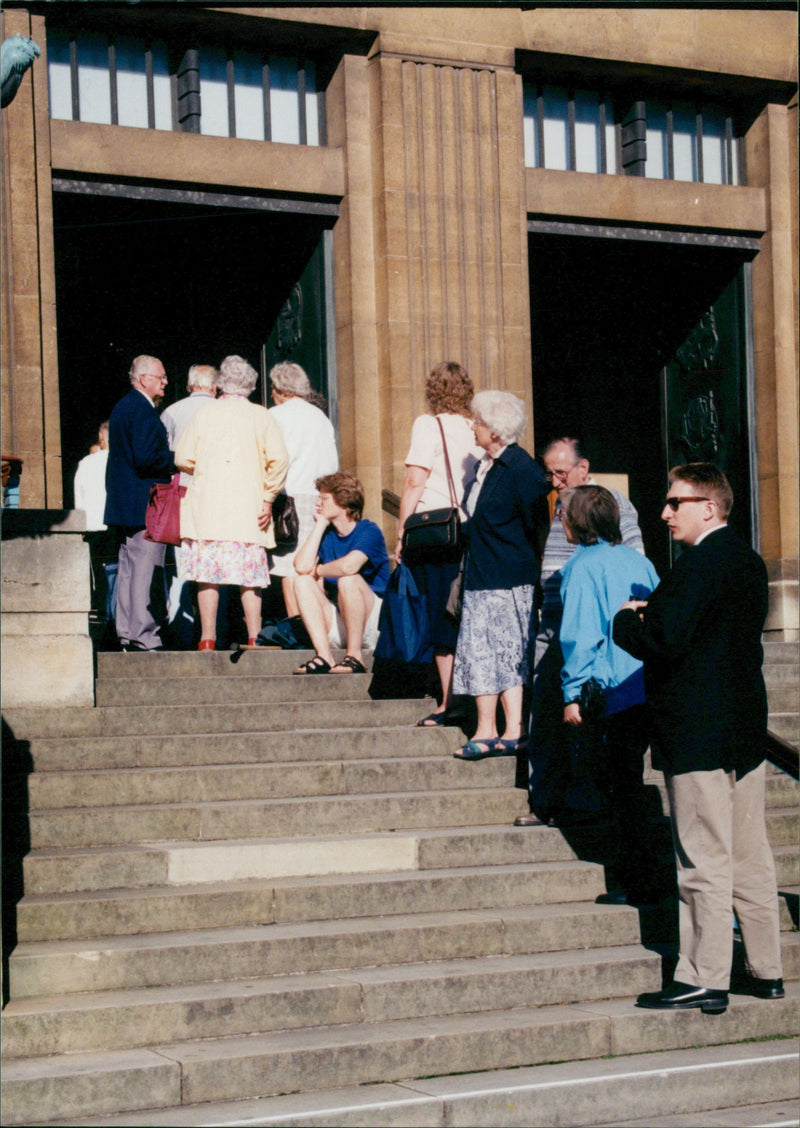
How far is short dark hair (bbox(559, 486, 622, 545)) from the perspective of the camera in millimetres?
7129

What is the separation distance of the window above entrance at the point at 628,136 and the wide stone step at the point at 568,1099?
8.50m

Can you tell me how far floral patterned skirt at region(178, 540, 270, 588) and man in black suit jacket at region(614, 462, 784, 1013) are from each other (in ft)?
10.5

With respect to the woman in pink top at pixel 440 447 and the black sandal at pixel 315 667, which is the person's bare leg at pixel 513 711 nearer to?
the woman in pink top at pixel 440 447

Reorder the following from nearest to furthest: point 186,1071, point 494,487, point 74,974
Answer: point 186,1071 → point 74,974 → point 494,487

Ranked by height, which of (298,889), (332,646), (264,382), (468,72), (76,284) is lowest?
(298,889)

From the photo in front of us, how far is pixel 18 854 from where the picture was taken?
666 cm

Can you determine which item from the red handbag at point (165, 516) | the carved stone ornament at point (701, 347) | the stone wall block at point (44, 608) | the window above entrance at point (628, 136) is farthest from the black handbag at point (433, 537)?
the carved stone ornament at point (701, 347)

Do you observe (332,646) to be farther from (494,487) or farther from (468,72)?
(468,72)

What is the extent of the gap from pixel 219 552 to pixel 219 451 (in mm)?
576

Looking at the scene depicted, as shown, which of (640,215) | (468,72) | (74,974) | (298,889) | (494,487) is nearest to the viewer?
(74,974)

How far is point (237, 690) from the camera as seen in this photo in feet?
27.9

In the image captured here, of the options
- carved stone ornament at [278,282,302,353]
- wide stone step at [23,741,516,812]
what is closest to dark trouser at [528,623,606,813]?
wide stone step at [23,741,516,812]

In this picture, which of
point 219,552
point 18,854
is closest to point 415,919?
point 18,854

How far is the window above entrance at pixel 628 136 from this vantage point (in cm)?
1287
